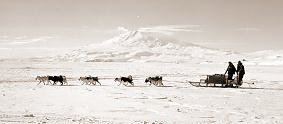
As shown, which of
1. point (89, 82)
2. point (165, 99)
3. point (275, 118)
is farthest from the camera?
point (89, 82)

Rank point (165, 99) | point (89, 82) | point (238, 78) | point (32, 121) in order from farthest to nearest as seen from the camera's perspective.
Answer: point (89, 82) < point (238, 78) < point (165, 99) < point (32, 121)

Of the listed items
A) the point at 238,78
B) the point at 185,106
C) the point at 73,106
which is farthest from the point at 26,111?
the point at 238,78

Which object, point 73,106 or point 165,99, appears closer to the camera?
point 73,106

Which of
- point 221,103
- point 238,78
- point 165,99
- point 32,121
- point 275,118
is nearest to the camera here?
point 32,121

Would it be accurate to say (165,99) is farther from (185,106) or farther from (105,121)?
(105,121)

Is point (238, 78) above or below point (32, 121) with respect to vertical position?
above

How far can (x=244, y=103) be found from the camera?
16438 millimetres

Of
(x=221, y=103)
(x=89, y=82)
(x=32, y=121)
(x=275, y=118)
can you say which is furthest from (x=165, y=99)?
(x=89, y=82)

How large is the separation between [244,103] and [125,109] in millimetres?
5179

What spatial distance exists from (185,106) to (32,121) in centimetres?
618

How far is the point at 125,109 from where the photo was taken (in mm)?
14023

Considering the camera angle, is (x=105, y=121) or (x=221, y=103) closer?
(x=105, y=121)

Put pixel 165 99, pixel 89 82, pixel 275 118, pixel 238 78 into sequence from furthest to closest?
pixel 89 82 < pixel 238 78 < pixel 165 99 < pixel 275 118

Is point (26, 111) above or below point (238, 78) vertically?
below
